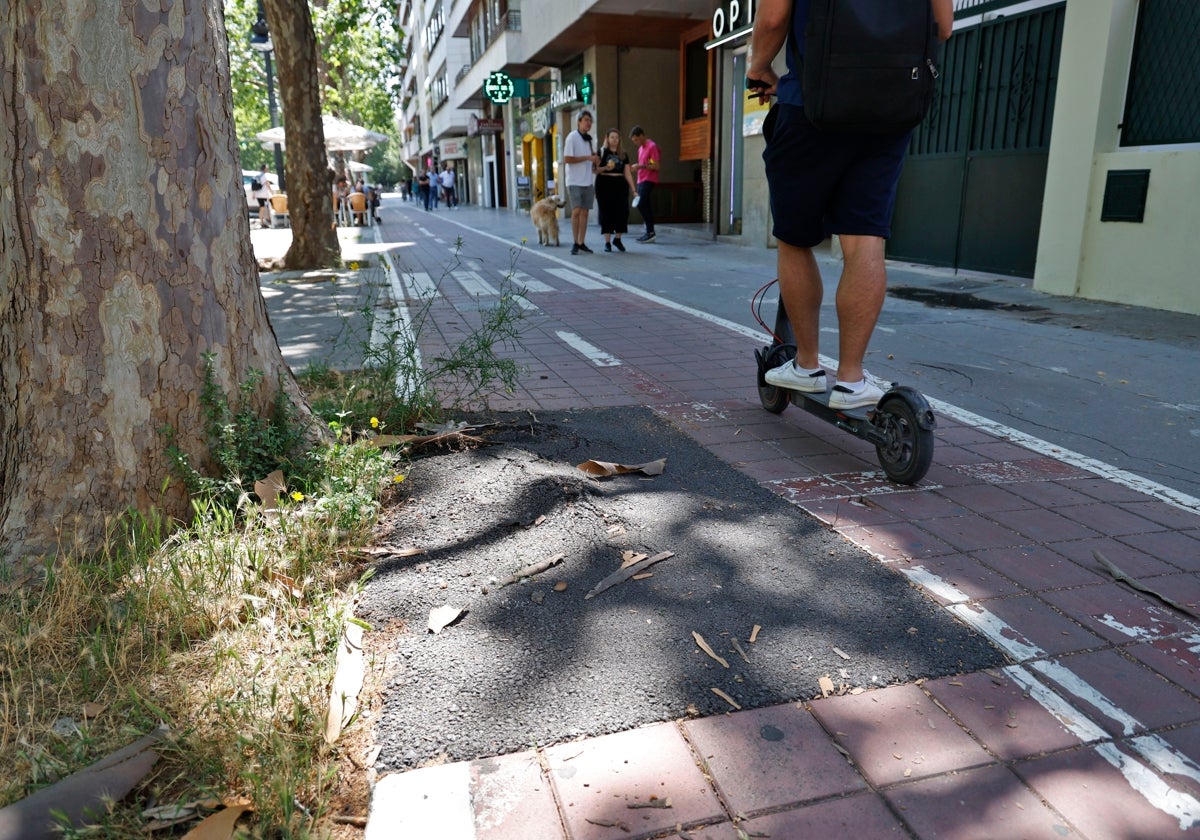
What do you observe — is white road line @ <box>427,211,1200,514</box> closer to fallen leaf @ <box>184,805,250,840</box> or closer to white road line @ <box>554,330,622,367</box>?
white road line @ <box>554,330,622,367</box>

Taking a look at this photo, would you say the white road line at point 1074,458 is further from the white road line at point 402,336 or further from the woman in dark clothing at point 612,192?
the woman in dark clothing at point 612,192

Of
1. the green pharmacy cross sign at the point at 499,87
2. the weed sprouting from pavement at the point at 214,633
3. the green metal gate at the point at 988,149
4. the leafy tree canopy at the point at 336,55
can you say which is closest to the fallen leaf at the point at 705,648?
the weed sprouting from pavement at the point at 214,633

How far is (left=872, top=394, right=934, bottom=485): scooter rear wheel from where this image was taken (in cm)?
331

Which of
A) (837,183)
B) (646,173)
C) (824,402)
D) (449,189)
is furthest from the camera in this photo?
(449,189)

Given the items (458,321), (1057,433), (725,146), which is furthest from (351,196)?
(1057,433)

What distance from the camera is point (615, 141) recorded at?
48.2ft

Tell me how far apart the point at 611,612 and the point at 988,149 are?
31.0 feet

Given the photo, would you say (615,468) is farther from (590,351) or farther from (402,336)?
(590,351)

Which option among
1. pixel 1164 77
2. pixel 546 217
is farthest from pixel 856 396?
pixel 546 217

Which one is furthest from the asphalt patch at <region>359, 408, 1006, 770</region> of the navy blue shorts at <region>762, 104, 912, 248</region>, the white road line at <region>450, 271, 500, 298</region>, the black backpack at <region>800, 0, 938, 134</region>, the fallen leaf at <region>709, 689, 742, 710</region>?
the white road line at <region>450, 271, 500, 298</region>

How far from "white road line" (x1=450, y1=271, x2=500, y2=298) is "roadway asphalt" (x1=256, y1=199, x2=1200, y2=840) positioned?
17.1ft

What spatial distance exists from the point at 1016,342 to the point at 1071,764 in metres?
5.27

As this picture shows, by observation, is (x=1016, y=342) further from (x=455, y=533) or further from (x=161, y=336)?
(x=161, y=336)

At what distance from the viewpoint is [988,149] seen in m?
9.99
